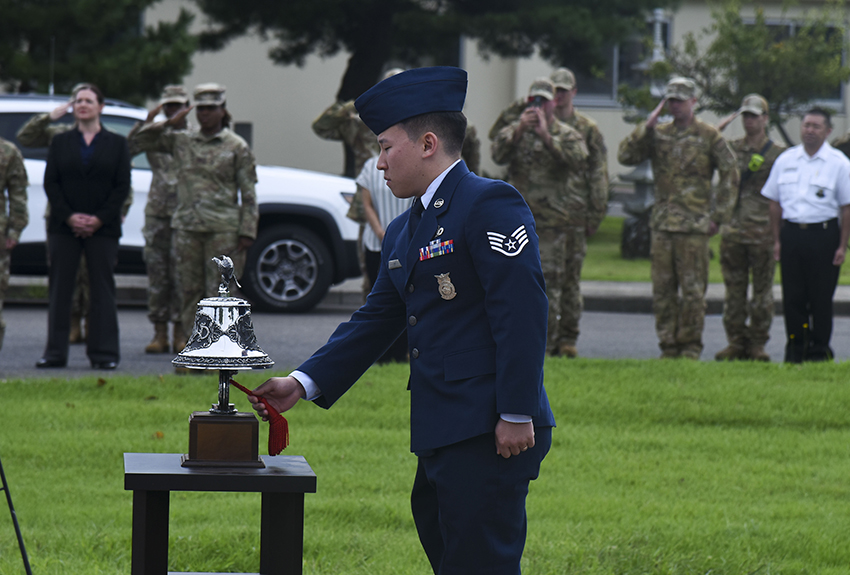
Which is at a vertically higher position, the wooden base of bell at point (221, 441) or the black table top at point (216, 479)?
the wooden base of bell at point (221, 441)

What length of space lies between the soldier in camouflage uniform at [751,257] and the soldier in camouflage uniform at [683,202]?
1.80ft

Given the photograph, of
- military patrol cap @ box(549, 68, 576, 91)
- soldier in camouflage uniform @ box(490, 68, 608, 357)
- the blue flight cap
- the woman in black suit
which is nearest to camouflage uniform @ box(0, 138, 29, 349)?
the woman in black suit

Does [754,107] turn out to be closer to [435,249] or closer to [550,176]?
[550,176]

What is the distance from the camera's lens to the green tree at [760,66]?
78.2ft

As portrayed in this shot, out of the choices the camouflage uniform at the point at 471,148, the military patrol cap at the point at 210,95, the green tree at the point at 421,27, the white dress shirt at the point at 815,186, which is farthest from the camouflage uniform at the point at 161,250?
the green tree at the point at 421,27

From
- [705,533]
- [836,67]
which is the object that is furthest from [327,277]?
[836,67]

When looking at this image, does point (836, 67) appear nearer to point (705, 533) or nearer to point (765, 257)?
point (765, 257)

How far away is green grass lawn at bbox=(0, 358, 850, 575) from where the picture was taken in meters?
4.44

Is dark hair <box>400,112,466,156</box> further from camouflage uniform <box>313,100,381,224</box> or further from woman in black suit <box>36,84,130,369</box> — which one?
woman in black suit <box>36,84,130,369</box>

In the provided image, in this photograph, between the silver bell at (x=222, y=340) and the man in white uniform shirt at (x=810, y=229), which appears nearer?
the silver bell at (x=222, y=340)

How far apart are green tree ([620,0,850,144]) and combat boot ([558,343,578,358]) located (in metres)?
15.2

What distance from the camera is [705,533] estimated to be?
184 inches

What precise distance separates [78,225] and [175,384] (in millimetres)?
1579

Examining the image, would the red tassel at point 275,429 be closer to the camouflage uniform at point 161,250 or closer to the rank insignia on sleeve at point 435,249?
the rank insignia on sleeve at point 435,249
